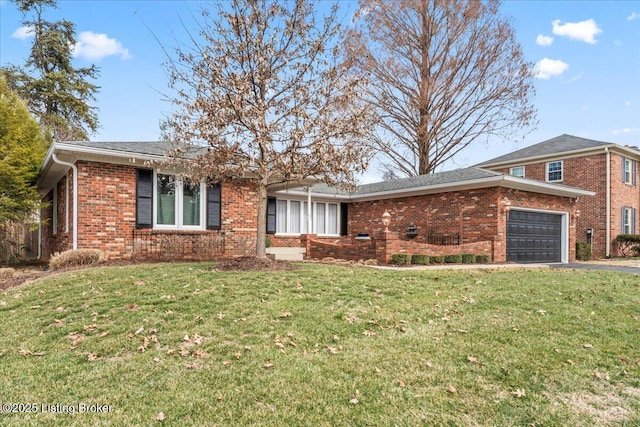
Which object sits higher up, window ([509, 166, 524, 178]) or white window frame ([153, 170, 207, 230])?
window ([509, 166, 524, 178])

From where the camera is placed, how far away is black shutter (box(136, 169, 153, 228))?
36.2 ft

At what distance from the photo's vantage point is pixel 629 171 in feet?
70.7

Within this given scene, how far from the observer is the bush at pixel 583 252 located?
1812cm

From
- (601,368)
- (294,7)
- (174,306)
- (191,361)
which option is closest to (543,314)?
(601,368)

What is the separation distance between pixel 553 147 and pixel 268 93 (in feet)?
65.2

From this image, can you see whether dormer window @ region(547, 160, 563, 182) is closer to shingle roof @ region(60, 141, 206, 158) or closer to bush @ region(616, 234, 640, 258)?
bush @ region(616, 234, 640, 258)

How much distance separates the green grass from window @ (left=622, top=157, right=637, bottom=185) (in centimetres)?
1794

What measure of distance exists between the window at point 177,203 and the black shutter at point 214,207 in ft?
0.77

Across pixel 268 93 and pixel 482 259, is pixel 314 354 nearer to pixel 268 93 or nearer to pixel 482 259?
pixel 268 93

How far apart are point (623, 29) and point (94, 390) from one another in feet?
61.4

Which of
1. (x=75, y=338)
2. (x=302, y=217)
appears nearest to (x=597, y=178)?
(x=302, y=217)

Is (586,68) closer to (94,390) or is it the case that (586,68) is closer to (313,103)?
(313,103)

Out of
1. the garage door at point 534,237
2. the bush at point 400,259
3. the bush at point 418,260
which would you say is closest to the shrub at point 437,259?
the bush at point 418,260

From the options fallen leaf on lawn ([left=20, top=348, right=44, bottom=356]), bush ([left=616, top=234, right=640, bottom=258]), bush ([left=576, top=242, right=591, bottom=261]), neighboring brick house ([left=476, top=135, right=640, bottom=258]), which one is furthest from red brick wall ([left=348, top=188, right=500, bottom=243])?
fallen leaf on lawn ([left=20, top=348, right=44, bottom=356])
